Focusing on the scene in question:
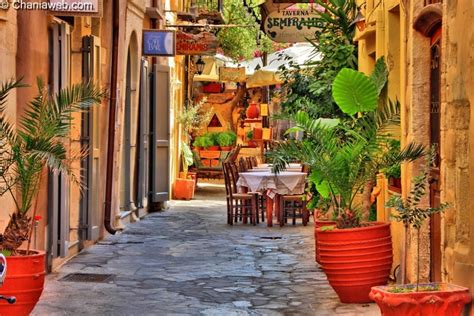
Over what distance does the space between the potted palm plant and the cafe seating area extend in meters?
7.66

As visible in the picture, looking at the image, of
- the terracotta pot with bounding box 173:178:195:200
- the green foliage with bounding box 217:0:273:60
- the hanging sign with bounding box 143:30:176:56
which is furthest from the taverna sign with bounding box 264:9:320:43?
the green foliage with bounding box 217:0:273:60

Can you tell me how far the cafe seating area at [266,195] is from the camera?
17.9 metres

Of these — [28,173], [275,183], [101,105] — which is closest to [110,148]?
[101,105]

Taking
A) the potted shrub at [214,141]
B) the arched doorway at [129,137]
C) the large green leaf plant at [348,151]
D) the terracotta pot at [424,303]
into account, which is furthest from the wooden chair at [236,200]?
the potted shrub at [214,141]

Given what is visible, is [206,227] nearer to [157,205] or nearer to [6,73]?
[157,205]

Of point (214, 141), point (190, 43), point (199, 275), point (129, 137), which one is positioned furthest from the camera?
point (214, 141)

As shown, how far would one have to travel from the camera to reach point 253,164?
2167cm

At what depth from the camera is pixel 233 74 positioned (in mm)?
30750

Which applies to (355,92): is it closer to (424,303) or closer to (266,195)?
(424,303)

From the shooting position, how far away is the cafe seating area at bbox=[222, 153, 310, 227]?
1791 cm

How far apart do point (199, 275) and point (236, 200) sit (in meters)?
6.58

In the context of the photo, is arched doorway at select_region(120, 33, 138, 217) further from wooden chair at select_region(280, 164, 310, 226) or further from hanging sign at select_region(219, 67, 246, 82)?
→ hanging sign at select_region(219, 67, 246, 82)

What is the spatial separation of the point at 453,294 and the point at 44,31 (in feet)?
20.8

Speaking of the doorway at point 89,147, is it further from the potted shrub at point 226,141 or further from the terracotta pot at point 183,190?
the potted shrub at point 226,141
